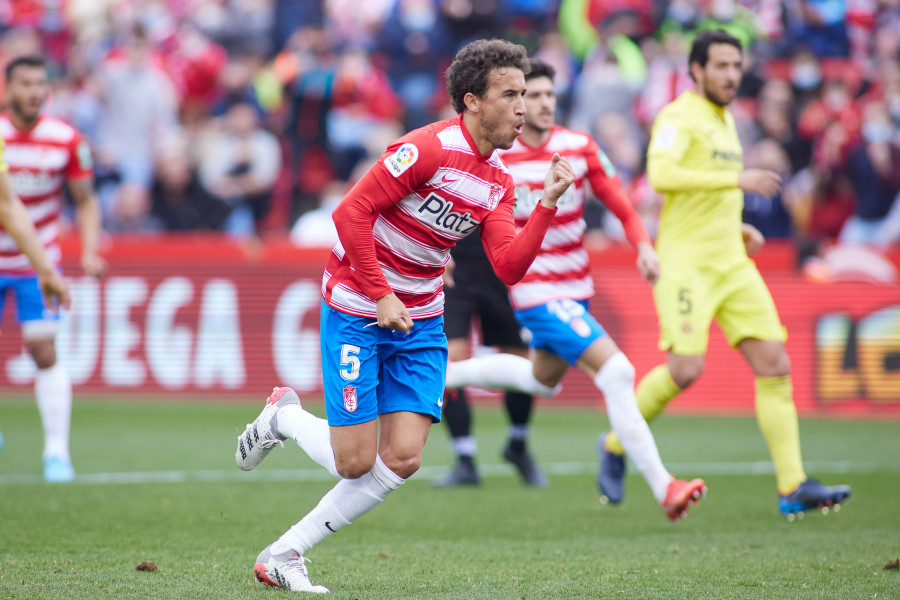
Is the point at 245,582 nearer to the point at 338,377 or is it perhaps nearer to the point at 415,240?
the point at 338,377

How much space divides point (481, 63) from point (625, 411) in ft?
8.59

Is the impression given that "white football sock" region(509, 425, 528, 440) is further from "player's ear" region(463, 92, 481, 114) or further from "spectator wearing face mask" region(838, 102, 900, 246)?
"spectator wearing face mask" region(838, 102, 900, 246)

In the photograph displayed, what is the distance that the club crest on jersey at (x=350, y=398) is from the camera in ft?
16.4

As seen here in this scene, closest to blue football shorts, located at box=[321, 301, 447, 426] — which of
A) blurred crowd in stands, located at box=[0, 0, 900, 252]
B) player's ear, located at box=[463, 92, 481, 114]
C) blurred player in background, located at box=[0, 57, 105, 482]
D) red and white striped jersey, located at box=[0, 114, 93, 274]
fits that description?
player's ear, located at box=[463, 92, 481, 114]

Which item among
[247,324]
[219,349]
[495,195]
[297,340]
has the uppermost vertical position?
[495,195]

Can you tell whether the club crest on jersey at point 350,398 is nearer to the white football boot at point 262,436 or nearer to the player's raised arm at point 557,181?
the white football boot at point 262,436

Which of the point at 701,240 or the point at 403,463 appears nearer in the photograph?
the point at 403,463

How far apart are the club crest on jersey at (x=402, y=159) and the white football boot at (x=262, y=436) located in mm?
1312

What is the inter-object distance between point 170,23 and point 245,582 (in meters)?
14.9

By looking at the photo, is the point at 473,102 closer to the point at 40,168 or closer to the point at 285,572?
the point at 285,572

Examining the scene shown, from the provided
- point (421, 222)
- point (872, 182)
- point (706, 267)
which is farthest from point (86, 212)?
A: point (872, 182)

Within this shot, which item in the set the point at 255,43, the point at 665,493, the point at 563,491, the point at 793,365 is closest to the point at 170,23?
the point at 255,43

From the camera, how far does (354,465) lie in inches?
197

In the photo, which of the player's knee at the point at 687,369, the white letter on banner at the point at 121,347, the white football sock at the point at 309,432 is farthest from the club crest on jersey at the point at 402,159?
the white letter on banner at the point at 121,347
